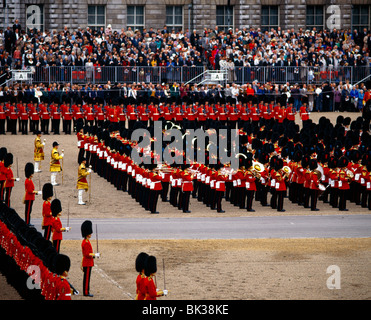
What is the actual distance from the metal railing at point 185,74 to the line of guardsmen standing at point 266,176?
11.8m

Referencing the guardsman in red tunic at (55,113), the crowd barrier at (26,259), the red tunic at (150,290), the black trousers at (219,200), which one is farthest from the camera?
the guardsman in red tunic at (55,113)

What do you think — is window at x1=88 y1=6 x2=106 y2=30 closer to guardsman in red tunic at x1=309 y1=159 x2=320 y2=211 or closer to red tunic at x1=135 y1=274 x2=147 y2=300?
guardsman in red tunic at x1=309 y1=159 x2=320 y2=211

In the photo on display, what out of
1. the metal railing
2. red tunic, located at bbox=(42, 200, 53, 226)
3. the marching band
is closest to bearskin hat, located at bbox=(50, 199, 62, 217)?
red tunic, located at bbox=(42, 200, 53, 226)

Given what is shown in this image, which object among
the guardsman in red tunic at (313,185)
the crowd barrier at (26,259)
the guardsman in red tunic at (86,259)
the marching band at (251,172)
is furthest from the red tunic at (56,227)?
the guardsman in red tunic at (313,185)

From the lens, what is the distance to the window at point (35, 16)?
43125mm

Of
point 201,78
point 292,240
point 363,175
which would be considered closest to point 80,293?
point 292,240

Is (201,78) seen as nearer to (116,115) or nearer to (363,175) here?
(116,115)

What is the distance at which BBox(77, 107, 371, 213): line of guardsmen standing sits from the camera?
21.2 meters

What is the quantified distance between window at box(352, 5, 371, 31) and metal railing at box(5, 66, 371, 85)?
769 cm

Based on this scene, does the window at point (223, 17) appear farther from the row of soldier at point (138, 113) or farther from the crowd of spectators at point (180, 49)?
the row of soldier at point (138, 113)

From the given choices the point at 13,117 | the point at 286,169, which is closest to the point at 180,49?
the point at 13,117

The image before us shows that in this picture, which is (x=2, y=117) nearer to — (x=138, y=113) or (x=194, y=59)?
(x=138, y=113)
